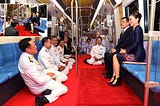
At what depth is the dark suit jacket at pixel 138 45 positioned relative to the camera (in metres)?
4.16

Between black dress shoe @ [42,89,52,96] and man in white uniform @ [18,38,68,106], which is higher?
man in white uniform @ [18,38,68,106]

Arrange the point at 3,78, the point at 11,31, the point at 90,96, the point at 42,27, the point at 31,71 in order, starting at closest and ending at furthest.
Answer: the point at 3,78
the point at 31,71
the point at 90,96
the point at 11,31
the point at 42,27

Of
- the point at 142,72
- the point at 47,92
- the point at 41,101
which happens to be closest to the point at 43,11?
the point at 47,92

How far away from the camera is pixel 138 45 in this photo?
4.20 meters

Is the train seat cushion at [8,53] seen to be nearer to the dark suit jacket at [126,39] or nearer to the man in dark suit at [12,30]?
the man in dark suit at [12,30]

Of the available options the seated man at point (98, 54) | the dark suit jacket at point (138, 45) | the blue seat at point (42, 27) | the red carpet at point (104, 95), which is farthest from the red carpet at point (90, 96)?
the seated man at point (98, 54)

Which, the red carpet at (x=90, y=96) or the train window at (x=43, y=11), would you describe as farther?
the train window at (x=43, y=11)

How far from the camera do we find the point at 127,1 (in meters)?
7.13

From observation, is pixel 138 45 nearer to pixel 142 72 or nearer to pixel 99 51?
pixel 142 72

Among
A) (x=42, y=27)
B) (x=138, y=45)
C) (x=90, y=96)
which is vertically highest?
(x=42, y=27)

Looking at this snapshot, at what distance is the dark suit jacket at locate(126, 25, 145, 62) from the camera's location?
13.7 ft

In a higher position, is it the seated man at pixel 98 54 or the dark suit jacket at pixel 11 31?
the dark suit jacket at pixel 11 31

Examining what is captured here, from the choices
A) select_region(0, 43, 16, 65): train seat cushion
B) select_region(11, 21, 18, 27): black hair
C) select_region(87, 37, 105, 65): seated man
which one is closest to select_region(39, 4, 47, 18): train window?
select_region(11, 21, 18, 27): black hair

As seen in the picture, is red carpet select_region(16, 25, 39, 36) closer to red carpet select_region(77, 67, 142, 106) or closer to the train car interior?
the train car interior
